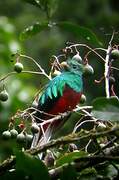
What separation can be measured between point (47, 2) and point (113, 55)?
7.7 inches

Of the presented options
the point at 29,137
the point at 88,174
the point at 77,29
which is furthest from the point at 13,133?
the point at 88,174

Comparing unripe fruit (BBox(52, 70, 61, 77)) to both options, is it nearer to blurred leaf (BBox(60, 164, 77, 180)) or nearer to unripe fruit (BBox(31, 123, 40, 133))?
unripe fruit (BBox(31, 123, 40, 133))

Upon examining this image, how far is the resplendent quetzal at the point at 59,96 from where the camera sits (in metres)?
1.54

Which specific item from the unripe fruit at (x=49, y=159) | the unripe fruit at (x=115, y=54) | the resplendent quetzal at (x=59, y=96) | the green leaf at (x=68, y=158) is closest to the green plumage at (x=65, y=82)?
the resplendent quetzal at (x=59, y=96)

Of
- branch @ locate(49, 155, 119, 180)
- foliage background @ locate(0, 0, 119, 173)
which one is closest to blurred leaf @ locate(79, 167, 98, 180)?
branch @ locate(49, 155, 119, 180)

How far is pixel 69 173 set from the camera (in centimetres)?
109

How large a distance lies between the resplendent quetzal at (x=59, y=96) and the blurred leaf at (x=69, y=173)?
34 centimetres

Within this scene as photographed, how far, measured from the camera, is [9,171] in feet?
3.81

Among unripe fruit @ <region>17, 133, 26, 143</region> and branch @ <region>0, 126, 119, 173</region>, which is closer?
branch @ <region>0, 126, 119, 173</region>

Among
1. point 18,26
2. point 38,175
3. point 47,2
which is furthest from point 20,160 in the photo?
point 18,26

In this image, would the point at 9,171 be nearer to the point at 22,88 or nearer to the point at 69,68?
the point at 69,68

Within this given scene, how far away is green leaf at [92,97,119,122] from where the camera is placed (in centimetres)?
115

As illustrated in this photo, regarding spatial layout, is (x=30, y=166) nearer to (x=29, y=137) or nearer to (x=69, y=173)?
(x=69, y=173)

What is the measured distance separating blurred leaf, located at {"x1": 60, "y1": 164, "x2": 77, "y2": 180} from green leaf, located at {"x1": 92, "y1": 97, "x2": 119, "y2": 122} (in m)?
0.11
